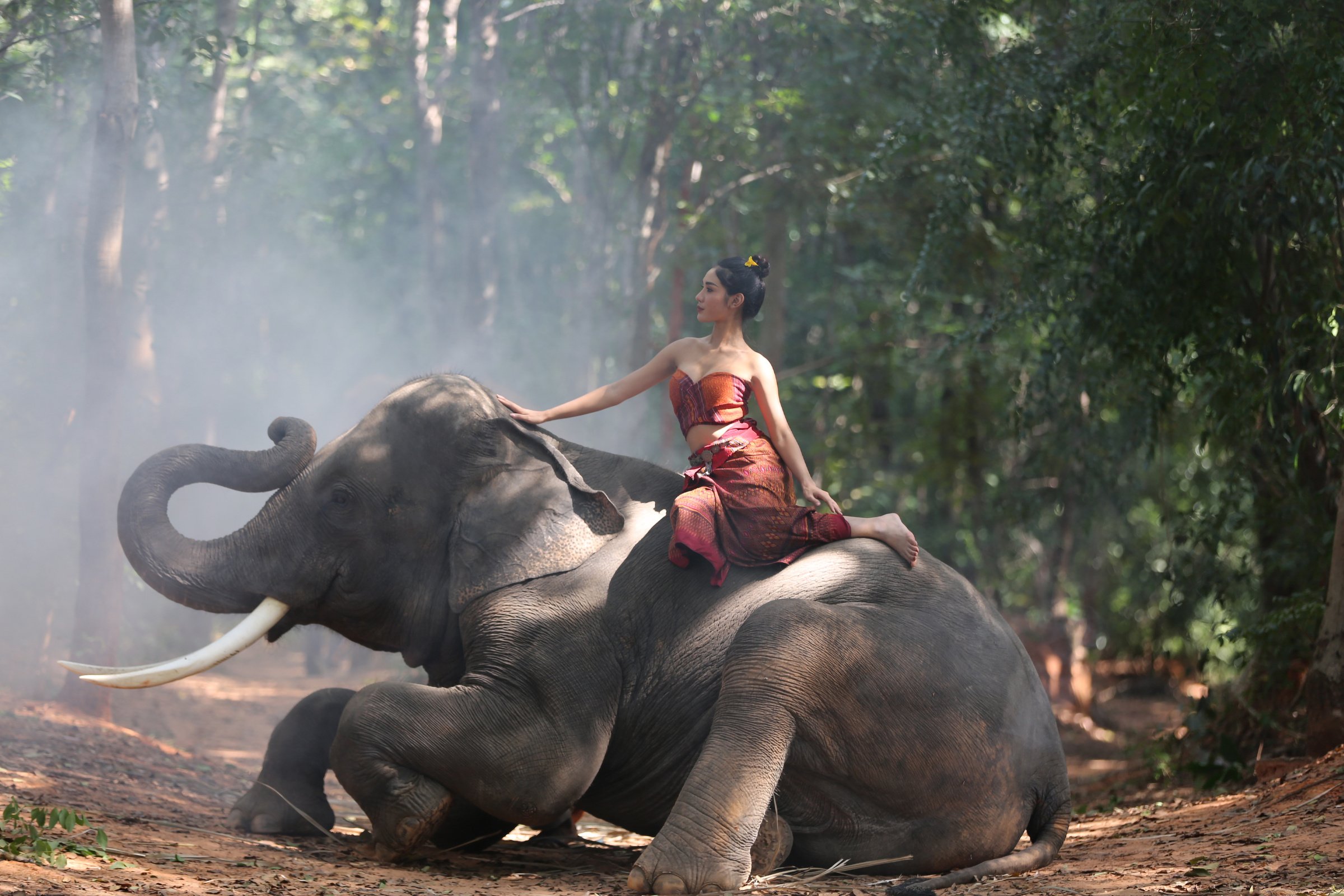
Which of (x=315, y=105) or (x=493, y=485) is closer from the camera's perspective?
(x=493, y=485)

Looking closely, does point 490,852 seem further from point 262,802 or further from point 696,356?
point 696,356

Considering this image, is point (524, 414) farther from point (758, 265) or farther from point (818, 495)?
point (818, 495)

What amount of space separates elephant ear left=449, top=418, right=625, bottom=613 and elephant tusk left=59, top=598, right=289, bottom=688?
2.44ft

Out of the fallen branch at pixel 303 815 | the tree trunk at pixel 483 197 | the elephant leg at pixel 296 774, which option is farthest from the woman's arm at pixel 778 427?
the tree trunk at pixel 483 197

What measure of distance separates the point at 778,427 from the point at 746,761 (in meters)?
1.34

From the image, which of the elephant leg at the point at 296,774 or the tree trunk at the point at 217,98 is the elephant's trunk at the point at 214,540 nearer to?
the elephant leg at the point at 296,774

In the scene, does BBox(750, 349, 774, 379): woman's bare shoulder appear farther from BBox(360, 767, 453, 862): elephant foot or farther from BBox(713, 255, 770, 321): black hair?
BBox(360, 767, 453, 862): elephant foot

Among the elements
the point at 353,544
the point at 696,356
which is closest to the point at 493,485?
the point at 353,544

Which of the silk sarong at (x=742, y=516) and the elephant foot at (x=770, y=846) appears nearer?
the elephant foot at (x=770, y=846)

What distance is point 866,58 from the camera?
12008 mm

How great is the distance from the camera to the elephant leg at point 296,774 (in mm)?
4910

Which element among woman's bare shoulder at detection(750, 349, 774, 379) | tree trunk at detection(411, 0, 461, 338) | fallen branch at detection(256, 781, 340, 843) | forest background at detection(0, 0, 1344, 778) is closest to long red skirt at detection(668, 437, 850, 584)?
woman's bare shoulder at detection(750, 349, 774, 379)

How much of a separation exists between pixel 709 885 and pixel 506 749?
3.02 feet

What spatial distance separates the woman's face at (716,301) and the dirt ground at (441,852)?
2.14 meters
